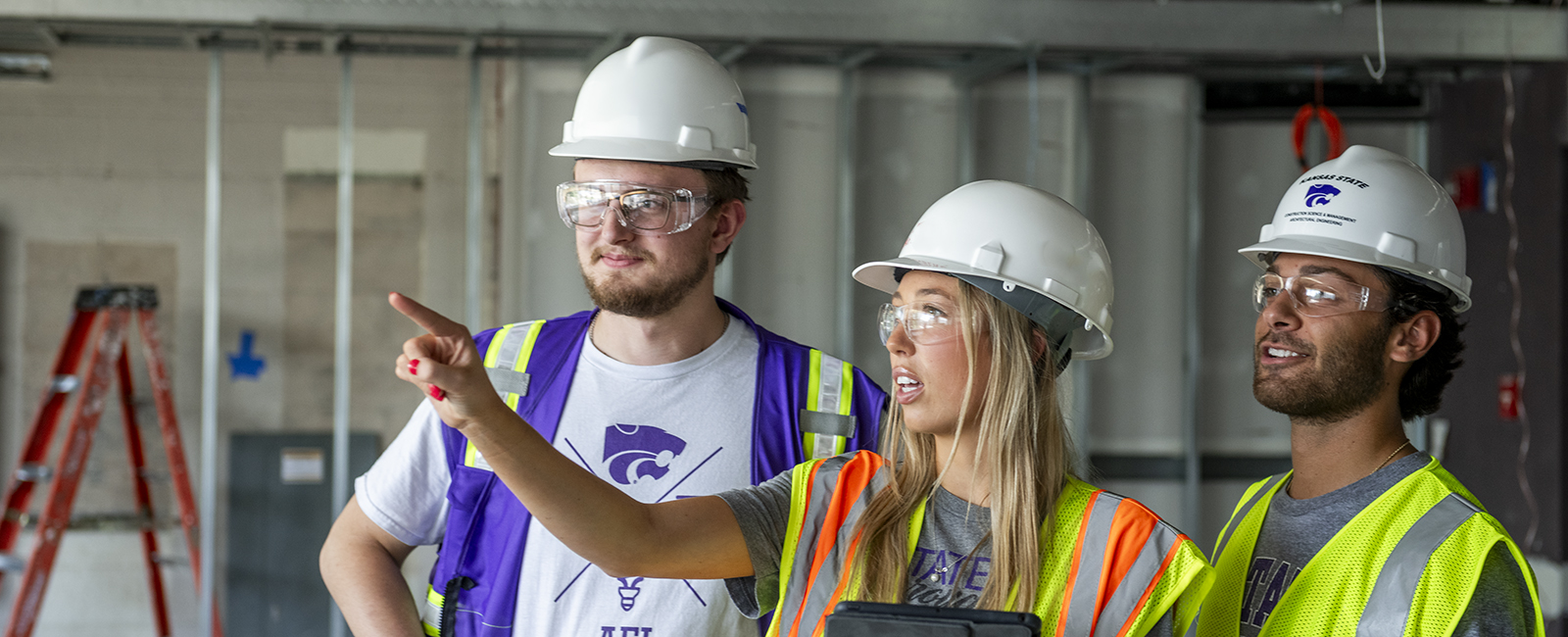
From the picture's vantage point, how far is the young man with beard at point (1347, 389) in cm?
155

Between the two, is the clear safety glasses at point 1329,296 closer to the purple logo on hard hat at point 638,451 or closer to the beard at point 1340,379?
the beard at point 1340,379

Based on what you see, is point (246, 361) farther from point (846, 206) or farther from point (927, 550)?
point (927, 550)

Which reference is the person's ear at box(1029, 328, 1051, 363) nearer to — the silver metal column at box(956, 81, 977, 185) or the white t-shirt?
the white t-shirt

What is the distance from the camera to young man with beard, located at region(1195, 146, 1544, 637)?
1.55m

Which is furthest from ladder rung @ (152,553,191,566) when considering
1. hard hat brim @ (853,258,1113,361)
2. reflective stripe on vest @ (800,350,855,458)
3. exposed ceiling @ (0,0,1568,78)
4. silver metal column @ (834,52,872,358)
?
hard hat brim @ (853,258,1113,361)

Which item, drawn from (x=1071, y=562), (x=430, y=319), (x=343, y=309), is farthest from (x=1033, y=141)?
(x=430, y=319)

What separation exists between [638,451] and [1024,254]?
0.65 m

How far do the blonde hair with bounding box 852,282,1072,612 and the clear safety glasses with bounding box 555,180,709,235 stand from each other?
50cm

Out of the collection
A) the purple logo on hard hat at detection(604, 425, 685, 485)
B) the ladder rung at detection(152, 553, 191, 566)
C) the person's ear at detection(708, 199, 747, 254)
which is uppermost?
the person's ear at detection(708, 199, 747, 254)

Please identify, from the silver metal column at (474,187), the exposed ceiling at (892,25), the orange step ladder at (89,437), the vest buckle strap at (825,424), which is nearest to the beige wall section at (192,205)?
the orange step ladder at (89,437)

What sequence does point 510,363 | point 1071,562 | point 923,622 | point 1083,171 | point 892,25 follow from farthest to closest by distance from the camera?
point 1083,171 < point 892,25 < point 510,363 < point 1071,562 < point 923,622

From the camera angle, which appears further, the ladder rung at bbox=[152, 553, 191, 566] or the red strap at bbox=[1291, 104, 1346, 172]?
the ladder rung at bbox=[152, 553, 191, 566]

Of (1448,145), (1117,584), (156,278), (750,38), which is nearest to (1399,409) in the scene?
(1117,584)

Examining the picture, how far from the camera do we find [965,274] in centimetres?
152
